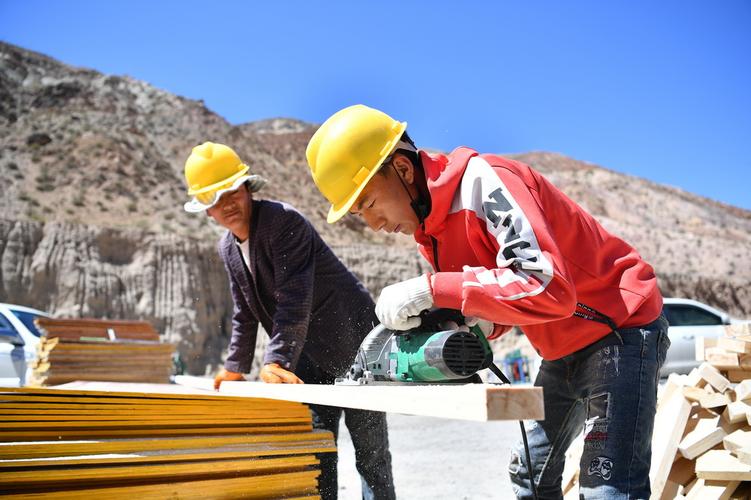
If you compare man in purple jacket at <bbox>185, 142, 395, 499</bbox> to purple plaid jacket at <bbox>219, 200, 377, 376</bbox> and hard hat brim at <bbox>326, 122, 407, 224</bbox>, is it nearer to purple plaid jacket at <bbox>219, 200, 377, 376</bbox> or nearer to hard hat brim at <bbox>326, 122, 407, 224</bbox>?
purple plaid jacket at <bbox>219, 200, 377, 376</bbox>

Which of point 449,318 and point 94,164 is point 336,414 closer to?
point 449,318

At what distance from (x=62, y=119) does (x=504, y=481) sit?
27.1 meters

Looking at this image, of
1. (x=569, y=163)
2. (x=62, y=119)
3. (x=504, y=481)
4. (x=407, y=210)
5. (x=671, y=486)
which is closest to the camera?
(x=407, y=210)

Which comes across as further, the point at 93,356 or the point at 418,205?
the point at 93,356

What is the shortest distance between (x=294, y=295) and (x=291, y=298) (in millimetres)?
21

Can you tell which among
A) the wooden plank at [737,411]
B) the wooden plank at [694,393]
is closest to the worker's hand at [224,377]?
the wooden plank at [694,393]

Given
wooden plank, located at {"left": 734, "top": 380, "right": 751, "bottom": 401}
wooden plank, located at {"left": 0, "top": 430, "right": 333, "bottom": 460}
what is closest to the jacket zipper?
wooden plank, located at {"left": 0, "top": 430, "right": 333, "bottom": 460}

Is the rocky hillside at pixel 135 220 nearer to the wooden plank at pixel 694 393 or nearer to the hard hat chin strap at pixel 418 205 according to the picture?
the wooden plank at pixel 694 393

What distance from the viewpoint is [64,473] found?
1752mm

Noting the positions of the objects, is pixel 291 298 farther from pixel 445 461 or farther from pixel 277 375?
pixel 445 461

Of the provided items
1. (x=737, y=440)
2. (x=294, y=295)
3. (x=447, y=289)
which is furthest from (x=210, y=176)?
(x=737, y=440)

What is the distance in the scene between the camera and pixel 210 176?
337cm

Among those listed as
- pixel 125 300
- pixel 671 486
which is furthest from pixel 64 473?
pixel 125 300

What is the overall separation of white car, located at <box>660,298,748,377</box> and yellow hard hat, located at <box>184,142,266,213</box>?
7935 millimetres
